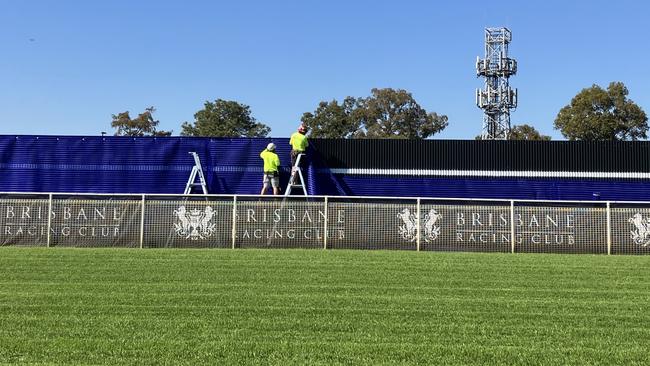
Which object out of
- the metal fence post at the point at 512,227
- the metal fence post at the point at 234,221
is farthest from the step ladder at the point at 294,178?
the metal fence post at the point at 512,227

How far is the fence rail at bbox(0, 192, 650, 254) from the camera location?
1536 centimetres

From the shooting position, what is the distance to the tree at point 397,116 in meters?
71.4

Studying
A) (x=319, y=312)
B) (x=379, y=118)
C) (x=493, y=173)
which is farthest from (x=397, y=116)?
(x=319, y=312)

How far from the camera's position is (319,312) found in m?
7.25

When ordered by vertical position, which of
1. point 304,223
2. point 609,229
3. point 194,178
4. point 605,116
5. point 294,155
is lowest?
point 609,229

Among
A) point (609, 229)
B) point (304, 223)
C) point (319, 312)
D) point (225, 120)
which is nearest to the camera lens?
point (319, 312)

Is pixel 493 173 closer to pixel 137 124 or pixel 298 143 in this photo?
pixel 298 143

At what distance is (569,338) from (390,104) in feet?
221

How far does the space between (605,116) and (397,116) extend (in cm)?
2399

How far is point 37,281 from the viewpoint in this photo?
9.38m

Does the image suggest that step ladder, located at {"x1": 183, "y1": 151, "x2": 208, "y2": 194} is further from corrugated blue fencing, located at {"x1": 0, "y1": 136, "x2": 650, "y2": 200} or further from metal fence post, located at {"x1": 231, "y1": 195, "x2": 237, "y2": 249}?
metal fence post, located at {"x1": 231, "y1": 195, "x2": 237, "y2": 249}

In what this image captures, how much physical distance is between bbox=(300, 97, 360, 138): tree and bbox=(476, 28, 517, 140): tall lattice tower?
46.9ft

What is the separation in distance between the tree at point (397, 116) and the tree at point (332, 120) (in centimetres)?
150

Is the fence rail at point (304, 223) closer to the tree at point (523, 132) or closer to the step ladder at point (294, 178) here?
the step ladder at point (294, 178)
